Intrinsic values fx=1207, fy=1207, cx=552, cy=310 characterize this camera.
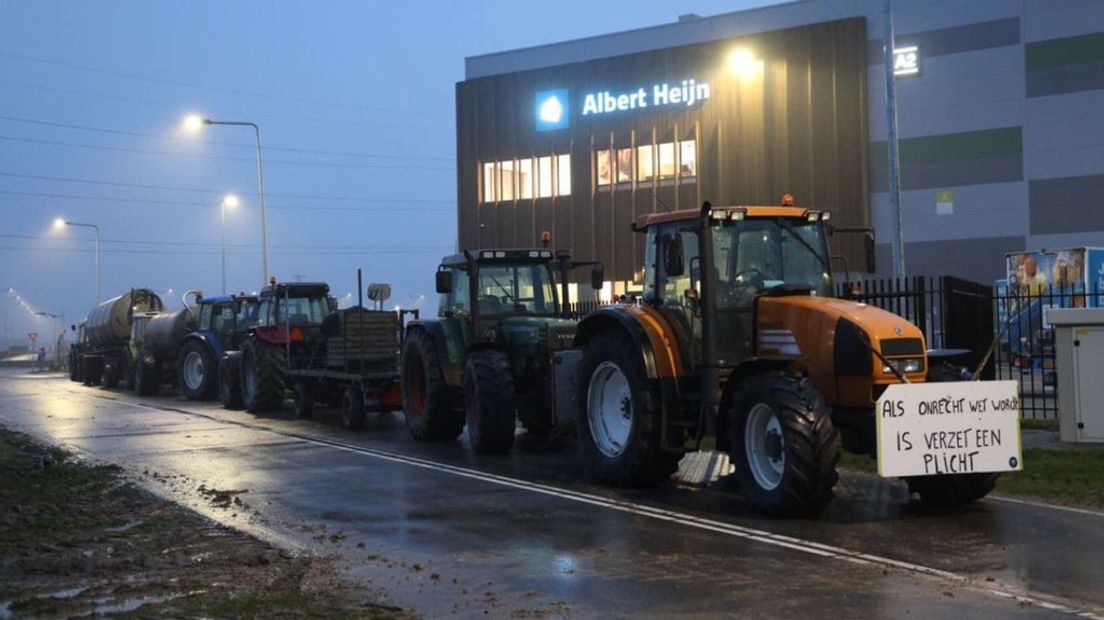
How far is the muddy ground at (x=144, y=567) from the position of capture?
736 cm

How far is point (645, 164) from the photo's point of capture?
1711 inches

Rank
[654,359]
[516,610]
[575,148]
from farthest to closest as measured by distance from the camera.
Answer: [575,148]
[654,359]
[516,610]

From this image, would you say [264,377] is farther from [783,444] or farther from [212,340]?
[783,444]

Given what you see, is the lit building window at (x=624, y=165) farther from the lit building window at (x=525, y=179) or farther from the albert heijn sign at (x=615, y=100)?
the lit building window at (x=525, y=179)

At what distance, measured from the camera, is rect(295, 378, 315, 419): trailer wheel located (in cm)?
2230

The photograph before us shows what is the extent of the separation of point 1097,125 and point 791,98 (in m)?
9.38

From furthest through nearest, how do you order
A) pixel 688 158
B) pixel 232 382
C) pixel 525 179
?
pixel 525 179
pixel 688 158
pixel 232 382

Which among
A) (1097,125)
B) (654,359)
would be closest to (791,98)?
(1097,125)

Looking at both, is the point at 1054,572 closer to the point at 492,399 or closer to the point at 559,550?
the point at 559,550

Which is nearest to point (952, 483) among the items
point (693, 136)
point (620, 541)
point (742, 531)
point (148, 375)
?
point (742, 531)

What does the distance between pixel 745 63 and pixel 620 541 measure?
110 feet

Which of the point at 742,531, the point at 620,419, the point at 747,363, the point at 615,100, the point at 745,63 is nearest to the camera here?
the point at 742,531

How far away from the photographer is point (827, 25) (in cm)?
3912

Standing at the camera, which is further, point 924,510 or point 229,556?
point 924,510
